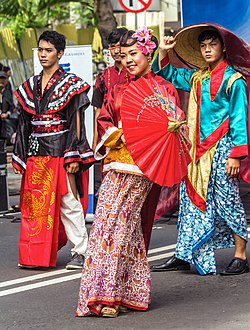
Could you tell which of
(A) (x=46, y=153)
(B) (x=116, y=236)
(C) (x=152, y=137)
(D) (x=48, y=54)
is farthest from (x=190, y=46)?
(B) (x=116, y=236)

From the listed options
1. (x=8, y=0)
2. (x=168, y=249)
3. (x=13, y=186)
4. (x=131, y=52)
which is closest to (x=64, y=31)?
(x=8, y=0)

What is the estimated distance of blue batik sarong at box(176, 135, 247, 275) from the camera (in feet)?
26.0

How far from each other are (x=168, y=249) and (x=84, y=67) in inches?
97.4

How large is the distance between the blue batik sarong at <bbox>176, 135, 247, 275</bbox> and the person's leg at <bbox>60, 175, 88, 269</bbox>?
0.95 metres

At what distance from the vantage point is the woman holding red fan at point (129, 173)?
674 centimetres

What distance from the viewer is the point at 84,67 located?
10938mm

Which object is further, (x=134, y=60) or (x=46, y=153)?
(x=46, y=153)

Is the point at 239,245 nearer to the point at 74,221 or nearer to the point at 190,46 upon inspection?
the point at 74,221

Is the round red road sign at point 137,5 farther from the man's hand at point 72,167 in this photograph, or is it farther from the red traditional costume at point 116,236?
the red traditional costume at point 116,236

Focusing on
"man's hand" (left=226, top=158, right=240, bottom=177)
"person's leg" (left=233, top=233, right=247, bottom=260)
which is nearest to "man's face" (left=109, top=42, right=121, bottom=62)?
"man's hand" (left=226, top=158, right=240, bottom=177)

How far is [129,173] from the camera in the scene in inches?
268

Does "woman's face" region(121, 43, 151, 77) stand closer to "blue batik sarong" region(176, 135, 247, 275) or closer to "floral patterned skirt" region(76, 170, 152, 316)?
"floral patterned skirt" region(76, 170, 152, 316)

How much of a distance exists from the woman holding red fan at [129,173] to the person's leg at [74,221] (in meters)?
1.65

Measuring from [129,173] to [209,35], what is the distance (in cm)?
162
